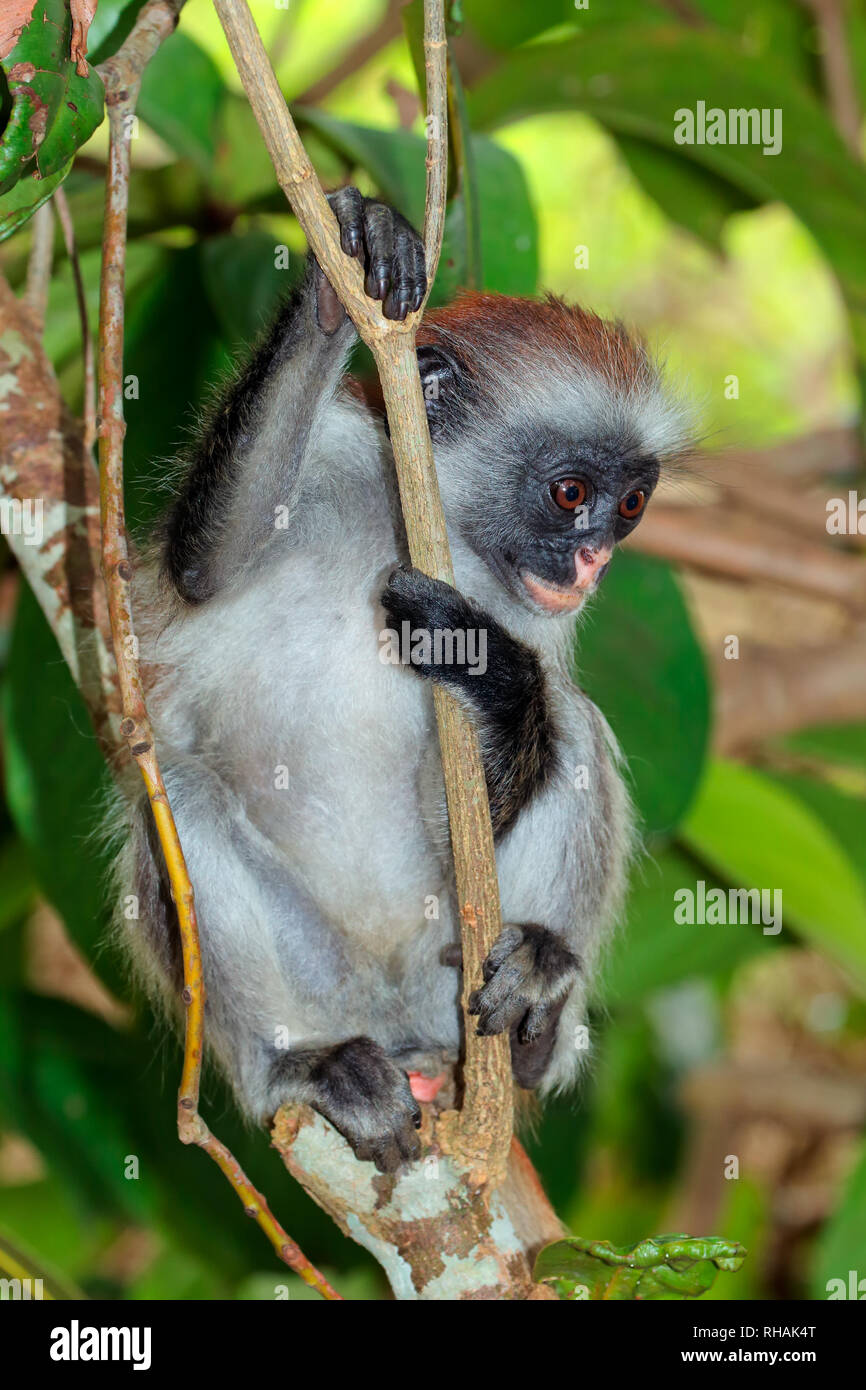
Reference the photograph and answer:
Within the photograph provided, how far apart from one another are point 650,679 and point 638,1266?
2.00 meters

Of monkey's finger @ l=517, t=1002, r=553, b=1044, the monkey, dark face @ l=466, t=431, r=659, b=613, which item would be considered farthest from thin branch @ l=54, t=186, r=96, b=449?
monkey's finger @ l=517, t=1002, r=553, b=1044

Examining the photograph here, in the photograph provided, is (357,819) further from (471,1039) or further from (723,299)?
(723,299)

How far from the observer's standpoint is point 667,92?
12.9ft

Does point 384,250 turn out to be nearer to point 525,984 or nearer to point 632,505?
point 632,505

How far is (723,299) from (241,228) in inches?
169

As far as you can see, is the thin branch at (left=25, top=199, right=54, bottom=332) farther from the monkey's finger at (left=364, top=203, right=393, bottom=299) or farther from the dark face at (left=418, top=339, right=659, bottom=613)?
the monkey's finger at (left=364, top=203, right=393, bottom=299)

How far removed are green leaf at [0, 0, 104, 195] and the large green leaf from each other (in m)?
2.42

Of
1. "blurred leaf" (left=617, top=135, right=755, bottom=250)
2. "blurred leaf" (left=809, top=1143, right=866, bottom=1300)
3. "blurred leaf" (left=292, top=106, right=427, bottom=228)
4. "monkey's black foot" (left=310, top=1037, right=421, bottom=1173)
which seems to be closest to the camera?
"monkey's black foot" (left=310, top=1037, right=421, bottom=1173)

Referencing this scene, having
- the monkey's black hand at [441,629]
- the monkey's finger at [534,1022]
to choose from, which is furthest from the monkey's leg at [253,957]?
the monkey's black hand at [441,629]

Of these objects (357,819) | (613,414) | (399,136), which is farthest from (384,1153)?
(399,136)

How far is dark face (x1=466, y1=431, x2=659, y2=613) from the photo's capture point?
247 cm

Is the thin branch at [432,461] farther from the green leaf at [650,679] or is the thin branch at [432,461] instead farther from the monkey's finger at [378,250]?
the green leaf at [650,679]

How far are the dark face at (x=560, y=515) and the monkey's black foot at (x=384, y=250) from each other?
0.63m

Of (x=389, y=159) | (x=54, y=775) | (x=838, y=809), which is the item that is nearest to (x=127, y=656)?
(x=54, y=775)
